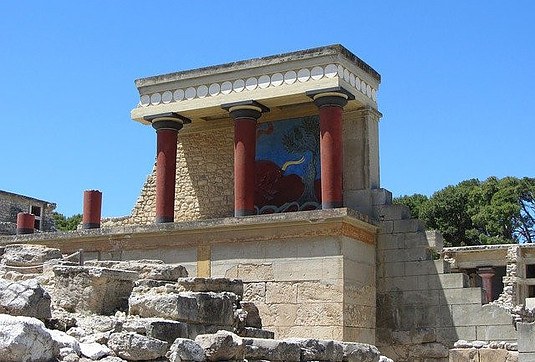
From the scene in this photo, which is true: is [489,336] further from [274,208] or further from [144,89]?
[144,89]

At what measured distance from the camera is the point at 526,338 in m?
13.1

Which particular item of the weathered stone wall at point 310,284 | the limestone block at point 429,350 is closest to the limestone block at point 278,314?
the weathered stone wall at point 310,284

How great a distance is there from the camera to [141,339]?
25.0 feet

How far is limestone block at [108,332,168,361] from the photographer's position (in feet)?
24.8

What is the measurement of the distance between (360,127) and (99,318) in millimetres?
9710

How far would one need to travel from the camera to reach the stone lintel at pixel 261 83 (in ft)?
54.1

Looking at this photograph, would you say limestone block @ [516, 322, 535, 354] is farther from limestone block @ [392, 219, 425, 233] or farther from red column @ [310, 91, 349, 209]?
red column @ [310, 91, 349, 209]

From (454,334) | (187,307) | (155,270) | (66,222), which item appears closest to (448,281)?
(454,334)

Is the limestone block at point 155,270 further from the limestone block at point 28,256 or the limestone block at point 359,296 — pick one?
the limestone block at point 359,296

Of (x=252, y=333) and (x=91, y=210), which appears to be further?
(x=91, y=210)

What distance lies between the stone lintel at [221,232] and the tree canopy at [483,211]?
2900 centimetres

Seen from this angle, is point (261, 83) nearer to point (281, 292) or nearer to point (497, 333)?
Result: point (281, 292)

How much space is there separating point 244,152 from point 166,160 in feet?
6.84

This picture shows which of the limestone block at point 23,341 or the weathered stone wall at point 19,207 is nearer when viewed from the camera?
the limestone block at point 23,341
